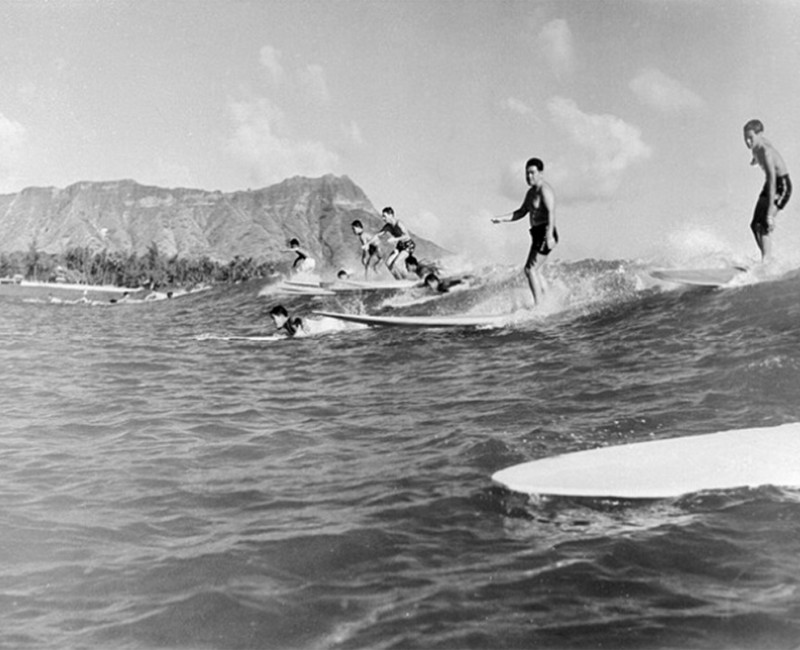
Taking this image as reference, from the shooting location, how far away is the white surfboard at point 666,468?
2105mm

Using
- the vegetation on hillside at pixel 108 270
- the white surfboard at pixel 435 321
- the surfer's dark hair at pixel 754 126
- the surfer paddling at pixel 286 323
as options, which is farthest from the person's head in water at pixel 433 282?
the vegetation on hillside at pixel 108 270

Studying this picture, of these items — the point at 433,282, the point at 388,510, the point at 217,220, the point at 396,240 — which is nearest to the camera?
the point at 388,510

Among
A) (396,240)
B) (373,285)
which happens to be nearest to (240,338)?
(373,285)

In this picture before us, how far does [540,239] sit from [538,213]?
23 centimetres

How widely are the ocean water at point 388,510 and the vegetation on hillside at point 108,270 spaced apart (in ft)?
119

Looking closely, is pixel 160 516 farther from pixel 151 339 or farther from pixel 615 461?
pixel 151 339

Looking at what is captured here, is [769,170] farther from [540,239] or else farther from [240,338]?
[240,338]

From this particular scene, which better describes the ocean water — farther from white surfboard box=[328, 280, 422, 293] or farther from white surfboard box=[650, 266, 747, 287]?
white surfboard box=[328, 280, 422, 293]

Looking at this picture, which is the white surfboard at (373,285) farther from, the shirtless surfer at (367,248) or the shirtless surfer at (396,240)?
the shirtless surfer at (367,248)

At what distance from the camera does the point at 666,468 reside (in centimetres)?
217

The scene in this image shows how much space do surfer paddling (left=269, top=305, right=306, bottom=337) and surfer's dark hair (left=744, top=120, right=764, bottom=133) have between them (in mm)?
4299

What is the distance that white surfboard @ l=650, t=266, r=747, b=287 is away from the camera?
5965 mm

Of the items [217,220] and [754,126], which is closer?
[754,126]

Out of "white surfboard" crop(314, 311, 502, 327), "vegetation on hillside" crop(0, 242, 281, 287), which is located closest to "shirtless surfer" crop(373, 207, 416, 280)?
"white surfboard" crop(314, 311, 502, 327)
